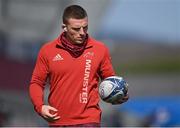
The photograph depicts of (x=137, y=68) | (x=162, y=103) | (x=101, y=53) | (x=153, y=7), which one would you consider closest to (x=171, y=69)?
(x=137, y=68)

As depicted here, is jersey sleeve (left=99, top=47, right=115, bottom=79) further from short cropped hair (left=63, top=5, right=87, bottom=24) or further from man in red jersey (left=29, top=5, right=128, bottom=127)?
short cropped hair (left=63, top=5, right=87, bottom=24)

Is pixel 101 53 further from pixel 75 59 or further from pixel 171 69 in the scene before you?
pixel 171 69

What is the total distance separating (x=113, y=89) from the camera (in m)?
4.98

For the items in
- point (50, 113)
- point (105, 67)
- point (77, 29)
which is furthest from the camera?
point (105, 67)

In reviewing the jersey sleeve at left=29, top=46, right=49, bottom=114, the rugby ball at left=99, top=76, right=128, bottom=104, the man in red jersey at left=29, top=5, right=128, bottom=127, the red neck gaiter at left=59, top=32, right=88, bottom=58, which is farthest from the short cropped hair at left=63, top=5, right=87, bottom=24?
the rugby ball at left=99, top=76, right=128, bottom=104

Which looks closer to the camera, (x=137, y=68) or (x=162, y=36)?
(x=162, y=36)

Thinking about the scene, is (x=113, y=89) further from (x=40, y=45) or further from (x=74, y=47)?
(x=40, y=45)

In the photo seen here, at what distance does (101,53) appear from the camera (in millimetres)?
5035

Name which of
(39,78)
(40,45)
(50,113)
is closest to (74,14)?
(39,78)

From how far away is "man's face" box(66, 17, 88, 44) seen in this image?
4.91 m

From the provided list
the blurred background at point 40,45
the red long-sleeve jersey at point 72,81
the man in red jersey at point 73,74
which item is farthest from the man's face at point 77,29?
the blurred background at point 40,45

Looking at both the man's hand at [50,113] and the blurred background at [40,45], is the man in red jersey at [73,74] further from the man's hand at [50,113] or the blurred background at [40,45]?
the blurred background at [40,45]

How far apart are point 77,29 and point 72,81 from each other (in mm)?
362

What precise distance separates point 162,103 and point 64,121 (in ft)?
21.7
